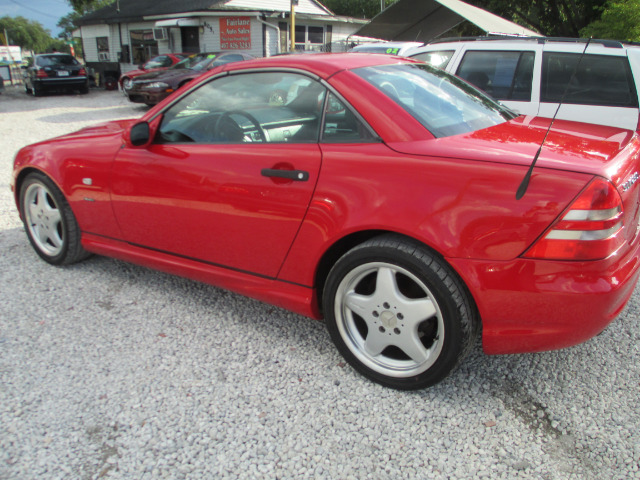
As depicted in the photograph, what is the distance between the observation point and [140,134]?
296cm

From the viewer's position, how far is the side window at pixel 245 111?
262 cm

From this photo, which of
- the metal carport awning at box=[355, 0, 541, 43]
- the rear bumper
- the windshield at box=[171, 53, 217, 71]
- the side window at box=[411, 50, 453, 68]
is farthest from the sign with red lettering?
the rear bumper

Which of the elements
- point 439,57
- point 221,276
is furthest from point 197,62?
point 221,276

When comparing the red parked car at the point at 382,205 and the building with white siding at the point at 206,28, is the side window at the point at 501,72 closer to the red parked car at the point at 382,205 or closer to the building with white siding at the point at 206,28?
the red parked car at the point at 382,205

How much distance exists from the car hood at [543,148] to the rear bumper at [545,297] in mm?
380

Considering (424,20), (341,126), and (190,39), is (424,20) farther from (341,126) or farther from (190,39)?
(190,39)

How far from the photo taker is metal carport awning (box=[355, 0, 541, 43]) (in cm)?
1133

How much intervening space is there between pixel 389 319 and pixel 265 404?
70 cm

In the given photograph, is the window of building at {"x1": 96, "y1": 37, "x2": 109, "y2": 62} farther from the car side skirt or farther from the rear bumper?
the rear bumper

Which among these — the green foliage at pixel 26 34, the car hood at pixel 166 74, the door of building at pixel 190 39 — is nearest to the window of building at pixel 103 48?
the door of building at pixel 190 39

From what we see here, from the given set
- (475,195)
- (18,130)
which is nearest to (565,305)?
(475,195)

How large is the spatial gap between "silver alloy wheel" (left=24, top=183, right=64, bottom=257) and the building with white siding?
19490 millimetres

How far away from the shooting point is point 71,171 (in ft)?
11.2

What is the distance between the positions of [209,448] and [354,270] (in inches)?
38.6
